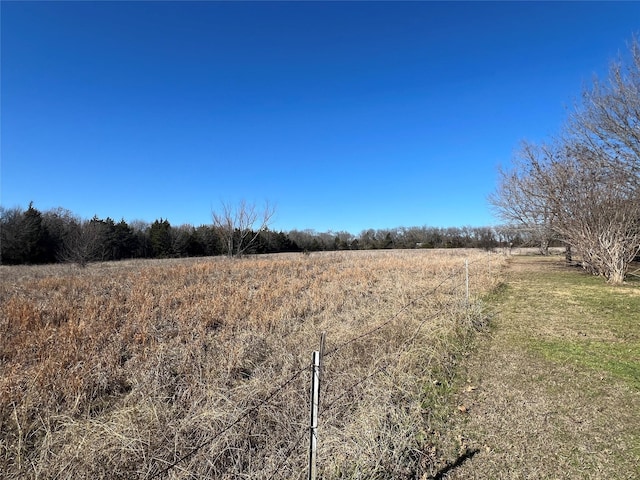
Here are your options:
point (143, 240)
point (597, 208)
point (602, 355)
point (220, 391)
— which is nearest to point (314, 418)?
point (220, 391)

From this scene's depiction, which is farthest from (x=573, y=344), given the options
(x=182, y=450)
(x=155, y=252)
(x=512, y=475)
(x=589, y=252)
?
(x=155, y=252)

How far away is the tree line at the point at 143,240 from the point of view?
2741 cm

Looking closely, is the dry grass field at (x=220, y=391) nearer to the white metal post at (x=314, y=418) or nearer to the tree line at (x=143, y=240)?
the white metal post at (x=314, y=418)

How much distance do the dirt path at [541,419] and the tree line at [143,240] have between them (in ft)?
81.7

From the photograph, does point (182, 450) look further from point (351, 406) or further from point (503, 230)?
point (503, 230)

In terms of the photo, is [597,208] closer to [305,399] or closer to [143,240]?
[305,399]

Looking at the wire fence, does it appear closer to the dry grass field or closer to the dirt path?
the dry grass field

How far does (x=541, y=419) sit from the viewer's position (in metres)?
3.52

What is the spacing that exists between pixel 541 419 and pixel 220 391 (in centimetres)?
355

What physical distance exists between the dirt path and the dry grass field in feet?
1.17

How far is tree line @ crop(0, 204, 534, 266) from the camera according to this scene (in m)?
27.4

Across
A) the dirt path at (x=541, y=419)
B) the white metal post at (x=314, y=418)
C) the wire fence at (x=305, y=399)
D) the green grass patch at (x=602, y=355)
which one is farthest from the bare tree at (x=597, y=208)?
the white metal post at (x=314, y=418)

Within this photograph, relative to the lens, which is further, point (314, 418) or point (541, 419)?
point (541, 419)

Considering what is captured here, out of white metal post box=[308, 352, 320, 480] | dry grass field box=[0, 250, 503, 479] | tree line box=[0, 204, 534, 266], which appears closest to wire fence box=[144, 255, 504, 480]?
dry grass field box=[0, 250, 503, 479]
